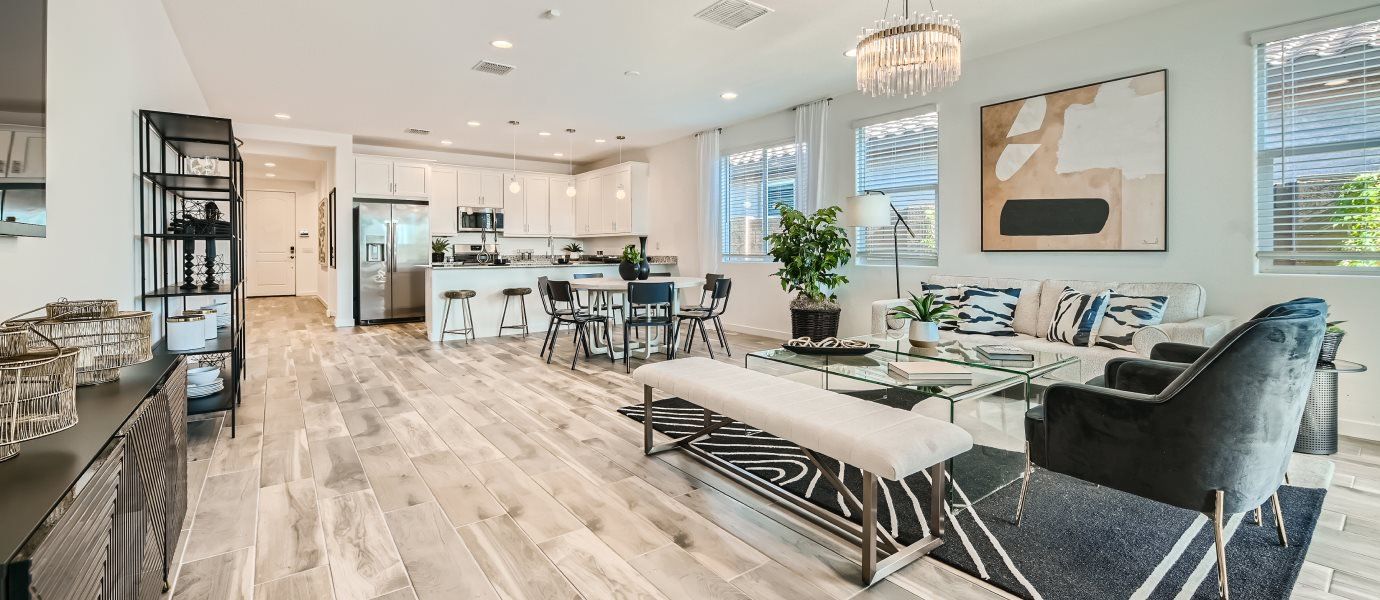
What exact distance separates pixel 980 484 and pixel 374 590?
233 centimetres

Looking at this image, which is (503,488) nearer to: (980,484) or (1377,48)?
(980,484)

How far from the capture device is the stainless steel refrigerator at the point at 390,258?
8234 mm

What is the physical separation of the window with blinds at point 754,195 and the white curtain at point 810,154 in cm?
22

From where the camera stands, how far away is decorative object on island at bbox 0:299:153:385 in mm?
1616

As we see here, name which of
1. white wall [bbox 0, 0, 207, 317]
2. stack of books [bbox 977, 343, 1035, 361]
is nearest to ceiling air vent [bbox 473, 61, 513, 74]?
white wall [bbox 0, 0, 207, 317]

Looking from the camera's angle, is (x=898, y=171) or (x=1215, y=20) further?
(x=898, y=171)

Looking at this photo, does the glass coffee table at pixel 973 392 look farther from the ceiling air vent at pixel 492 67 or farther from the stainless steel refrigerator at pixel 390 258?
the stainless steel refrigerator at pixel 390 258

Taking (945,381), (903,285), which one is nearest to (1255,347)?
(945,381)

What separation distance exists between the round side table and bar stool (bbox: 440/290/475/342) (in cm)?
672

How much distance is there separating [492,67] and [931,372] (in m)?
4.39

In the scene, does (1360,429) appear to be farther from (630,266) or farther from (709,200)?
(709,200)

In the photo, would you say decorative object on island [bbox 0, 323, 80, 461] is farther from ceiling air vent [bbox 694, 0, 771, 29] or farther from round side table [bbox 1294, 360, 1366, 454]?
Result: round side table [bbox 1294, 360, 1366, 454]

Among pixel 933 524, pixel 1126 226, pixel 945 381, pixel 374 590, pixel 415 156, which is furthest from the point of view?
pixel 415 156

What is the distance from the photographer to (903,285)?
555 centimetres
